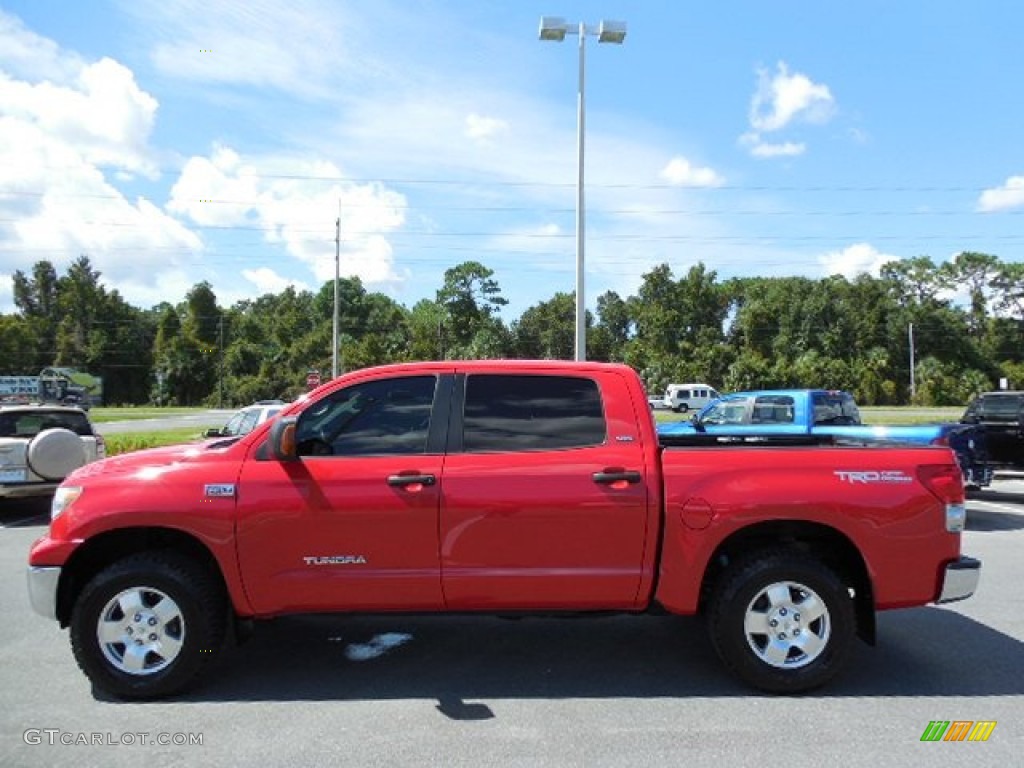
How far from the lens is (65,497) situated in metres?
4.82

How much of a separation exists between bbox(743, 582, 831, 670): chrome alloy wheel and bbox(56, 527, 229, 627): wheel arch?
9.82 feet

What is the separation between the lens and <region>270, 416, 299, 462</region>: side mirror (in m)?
4.66

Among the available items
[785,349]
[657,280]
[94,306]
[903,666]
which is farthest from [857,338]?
[94,306]

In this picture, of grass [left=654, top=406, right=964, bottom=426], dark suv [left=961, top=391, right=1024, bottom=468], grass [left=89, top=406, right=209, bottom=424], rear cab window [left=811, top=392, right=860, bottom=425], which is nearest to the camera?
rear cab window [left=811, top=392, right=860, bottom=425]

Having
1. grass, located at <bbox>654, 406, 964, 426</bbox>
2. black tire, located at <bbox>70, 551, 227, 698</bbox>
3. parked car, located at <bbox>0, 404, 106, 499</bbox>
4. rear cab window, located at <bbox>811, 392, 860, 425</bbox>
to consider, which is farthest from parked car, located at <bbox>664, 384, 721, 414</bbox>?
black tire, located at <bbox>70, 551, 227, 698</bbox>

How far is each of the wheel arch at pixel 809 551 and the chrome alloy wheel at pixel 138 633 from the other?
9.78 ft

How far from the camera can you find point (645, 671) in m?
5.17

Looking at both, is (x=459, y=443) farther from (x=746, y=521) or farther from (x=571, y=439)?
(x=746, y=521)

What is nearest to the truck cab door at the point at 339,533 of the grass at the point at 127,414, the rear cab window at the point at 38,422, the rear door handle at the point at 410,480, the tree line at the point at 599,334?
the rear door handle at the point at 410,480

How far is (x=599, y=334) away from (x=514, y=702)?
8753cm

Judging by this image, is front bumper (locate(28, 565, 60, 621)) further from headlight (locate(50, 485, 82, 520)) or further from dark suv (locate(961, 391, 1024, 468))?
dark suv (locate(961, 391, 1024, 468))

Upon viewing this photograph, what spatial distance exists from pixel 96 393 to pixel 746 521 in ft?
325

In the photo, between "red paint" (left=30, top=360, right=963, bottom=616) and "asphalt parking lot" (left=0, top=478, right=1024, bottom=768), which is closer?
"asphalt parking lot" (left=0, top=478, right=1024, bottom=768)

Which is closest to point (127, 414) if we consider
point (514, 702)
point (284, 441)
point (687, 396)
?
point (687, 396)
